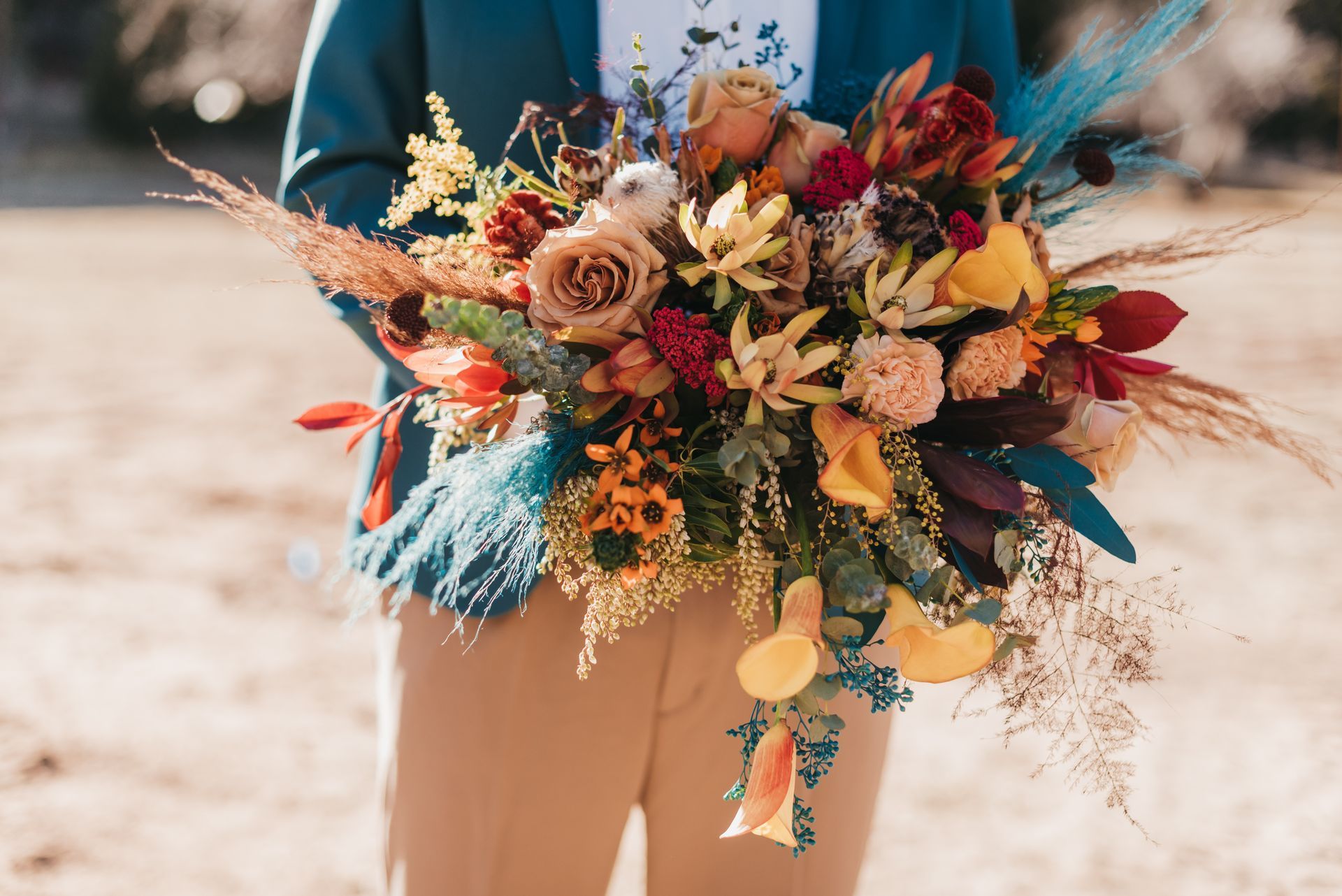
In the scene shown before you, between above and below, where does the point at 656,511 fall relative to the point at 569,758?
above

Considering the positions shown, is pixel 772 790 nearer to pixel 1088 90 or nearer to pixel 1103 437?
pixel 1103 437

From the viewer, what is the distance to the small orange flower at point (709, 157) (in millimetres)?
997

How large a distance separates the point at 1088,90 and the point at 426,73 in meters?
0.79

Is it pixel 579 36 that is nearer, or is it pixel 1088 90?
pixel 1088 90

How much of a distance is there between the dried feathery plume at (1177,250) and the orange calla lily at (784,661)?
558 millimetres

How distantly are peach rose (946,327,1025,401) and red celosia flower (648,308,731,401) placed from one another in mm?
218

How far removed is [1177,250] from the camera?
119 centimetres

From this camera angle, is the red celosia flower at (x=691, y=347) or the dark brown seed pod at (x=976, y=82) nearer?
the red celosia flower at (x=691, y=347)

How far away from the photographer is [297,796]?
2.66 meters

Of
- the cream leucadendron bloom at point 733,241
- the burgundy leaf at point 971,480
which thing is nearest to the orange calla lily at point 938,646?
the burgundy leaf at point 971,480

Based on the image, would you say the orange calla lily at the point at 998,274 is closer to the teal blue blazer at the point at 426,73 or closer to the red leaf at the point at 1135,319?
the red leaf at the point at 1135,319

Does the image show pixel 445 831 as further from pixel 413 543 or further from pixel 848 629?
pixel 848 629

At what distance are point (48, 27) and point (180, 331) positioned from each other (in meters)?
13.8

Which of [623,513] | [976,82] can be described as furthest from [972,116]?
[623,513]
